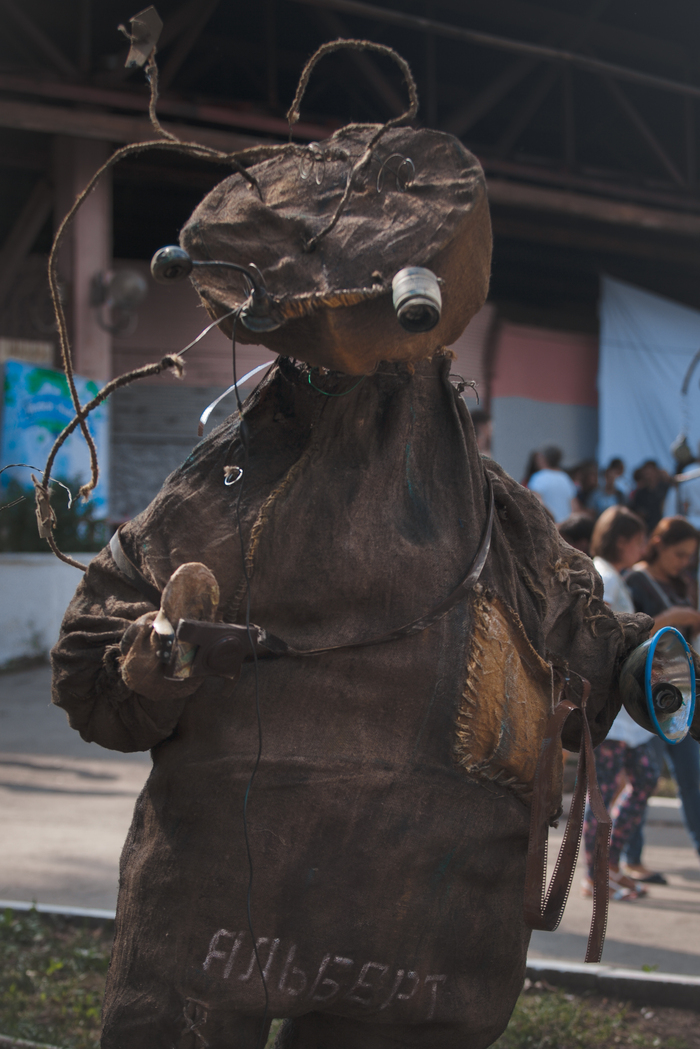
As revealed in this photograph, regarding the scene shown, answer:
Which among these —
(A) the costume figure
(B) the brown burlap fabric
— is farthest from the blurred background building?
(B) the brown burlap fabric

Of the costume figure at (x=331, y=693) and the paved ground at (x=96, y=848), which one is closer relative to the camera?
the costume figure at (x=331, y=693)

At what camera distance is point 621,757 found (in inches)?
190

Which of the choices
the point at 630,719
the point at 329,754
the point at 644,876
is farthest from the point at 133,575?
the point at 644,876

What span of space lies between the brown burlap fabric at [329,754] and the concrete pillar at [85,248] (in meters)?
8.09

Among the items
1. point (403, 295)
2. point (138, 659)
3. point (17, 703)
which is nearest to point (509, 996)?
point (138, 659)

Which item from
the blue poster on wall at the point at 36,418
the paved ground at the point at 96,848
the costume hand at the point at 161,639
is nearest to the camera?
the costume hand at the point at 161,639

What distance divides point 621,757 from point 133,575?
3.48m

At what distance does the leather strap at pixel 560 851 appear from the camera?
191cm

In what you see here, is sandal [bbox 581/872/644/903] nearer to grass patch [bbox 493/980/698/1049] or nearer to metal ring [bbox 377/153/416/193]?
grass patch [bbox 493/980/698/1049]

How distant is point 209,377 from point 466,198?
10.4 metres

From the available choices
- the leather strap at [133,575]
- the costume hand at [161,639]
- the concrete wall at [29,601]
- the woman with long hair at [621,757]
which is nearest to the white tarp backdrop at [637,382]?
the concrete wall at [29,601]

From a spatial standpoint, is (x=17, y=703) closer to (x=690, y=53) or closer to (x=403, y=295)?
(x=403, y=295)

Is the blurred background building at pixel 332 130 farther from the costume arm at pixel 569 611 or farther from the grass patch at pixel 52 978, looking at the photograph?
the costume arm at pixel 569 611

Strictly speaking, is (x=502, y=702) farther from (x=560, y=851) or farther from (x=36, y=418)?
(x=36, y=418)
